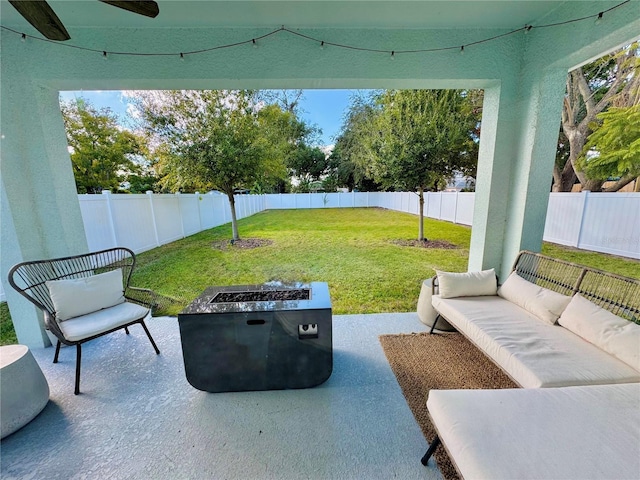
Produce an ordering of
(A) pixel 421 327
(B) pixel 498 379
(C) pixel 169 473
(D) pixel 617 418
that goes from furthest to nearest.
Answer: (A) pixel 421 327 < (B) pixel 498 379 < (C) pixel 169 473 < (D) pixel 617 418

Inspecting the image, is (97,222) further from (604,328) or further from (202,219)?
(604,328)

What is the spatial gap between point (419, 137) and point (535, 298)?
12.1ft

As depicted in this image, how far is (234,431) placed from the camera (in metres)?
1.55

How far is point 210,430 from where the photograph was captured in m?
1.56

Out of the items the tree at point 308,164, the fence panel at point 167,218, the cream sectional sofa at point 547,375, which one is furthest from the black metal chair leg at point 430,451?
the tree at point 308,164

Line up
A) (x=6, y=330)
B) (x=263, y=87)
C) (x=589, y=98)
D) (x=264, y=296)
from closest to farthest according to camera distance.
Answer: (x=264, y=296)
(x=263, y=87)
(x=6, y=330)
(x=589, y=98)

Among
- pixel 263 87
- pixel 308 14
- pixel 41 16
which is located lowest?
pixel 41 16

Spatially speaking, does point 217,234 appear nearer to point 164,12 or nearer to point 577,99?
point 164,12

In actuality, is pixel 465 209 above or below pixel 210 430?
above

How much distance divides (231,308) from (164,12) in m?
2.41

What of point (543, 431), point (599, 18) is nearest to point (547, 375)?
point (543, 431)

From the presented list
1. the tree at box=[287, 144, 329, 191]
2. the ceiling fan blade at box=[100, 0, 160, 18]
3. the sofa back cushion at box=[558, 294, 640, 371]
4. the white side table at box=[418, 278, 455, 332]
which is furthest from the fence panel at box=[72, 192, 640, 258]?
the tree at box=[287, 144, 329, 191]

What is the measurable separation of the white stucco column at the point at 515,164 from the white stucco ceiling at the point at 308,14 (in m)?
0.57

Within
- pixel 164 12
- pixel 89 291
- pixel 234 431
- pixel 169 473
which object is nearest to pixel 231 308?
pixel 234 431
